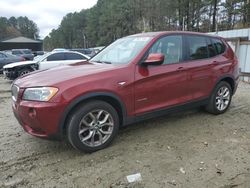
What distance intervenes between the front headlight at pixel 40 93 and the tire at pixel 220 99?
10.7 ft

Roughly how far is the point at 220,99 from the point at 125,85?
8.33ft

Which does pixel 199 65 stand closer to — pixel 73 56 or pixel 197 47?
pixel 197 47

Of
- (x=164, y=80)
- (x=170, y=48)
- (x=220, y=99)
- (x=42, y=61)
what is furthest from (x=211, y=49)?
(x=42, y=61)

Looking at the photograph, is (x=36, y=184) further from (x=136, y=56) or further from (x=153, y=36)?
(x=153, y=36)

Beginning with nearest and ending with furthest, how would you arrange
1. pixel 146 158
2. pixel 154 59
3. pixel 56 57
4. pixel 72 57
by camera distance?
pixel 146 158 < pixel 154 59 < pixel 56 57 < pixel 72 57

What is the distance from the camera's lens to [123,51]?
4.57 meters

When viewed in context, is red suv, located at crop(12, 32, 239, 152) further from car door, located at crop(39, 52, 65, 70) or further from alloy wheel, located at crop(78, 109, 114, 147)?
car door, located at crop(39, 52, 65, 70)

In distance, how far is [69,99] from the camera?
3.47 m

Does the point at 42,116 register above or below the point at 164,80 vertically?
below

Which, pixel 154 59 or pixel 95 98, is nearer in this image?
pixel 95 98

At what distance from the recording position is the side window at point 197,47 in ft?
16.1

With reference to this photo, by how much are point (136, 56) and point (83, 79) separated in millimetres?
986

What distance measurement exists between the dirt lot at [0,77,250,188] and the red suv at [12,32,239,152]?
1.20 feet

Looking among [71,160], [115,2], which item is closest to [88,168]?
[71,160]
